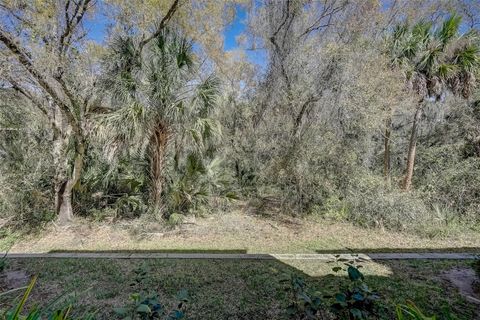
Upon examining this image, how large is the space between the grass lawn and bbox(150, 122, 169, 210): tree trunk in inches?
79.6

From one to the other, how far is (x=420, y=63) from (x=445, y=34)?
101cm

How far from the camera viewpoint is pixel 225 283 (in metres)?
3.54

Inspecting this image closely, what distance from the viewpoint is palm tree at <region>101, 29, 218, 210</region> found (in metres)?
5.43

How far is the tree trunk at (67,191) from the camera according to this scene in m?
6.07

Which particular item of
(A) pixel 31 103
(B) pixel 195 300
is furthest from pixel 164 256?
(A) pixel 31 103

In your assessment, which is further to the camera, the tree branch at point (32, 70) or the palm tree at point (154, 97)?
the palm tree at point (154, 97)

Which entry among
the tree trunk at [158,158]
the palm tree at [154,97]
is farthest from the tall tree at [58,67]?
the tree trunk at [158,158]

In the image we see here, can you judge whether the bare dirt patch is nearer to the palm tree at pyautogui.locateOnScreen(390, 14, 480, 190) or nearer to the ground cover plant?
the ground cover plant

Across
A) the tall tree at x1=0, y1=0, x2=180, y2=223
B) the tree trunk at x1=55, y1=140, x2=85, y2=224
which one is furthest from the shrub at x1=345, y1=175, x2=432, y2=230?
the tree trunk at x1=55, y1=140, x2=85, y2=224

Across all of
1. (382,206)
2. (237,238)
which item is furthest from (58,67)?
(382,206)

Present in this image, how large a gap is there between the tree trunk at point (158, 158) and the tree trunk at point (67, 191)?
177cm

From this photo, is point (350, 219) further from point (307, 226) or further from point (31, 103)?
point (31, 103)

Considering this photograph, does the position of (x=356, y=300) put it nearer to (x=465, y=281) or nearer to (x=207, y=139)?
(x=465, y=281)

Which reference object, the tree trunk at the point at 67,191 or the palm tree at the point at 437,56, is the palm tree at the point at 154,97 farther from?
the palm tree at the point at 437,56
